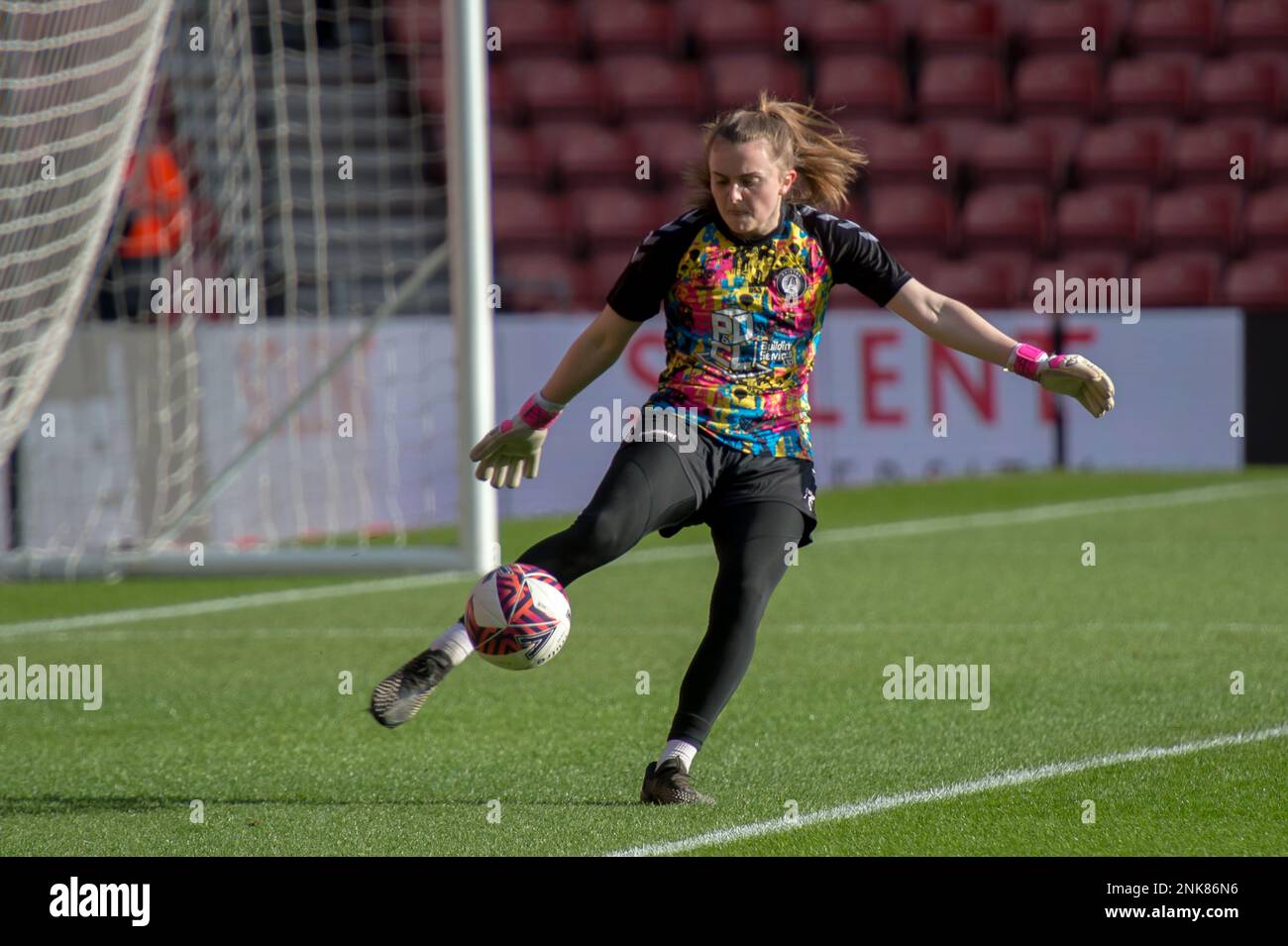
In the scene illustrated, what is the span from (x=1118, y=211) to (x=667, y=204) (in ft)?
13.0

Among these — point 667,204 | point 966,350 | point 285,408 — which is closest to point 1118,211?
point 667,204

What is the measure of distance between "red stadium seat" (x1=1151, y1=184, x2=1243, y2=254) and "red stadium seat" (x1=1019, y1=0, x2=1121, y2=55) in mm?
1835

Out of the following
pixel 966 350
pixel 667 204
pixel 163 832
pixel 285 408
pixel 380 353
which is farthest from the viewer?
pixel 667 204

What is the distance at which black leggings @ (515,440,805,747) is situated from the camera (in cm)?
464

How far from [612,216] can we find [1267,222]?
Answer: 578cm

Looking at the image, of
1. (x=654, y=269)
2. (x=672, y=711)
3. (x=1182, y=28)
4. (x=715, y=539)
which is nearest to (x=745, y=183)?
(x=654, y=269)

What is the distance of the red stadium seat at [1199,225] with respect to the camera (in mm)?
17469

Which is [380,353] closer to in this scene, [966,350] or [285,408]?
[285,408]

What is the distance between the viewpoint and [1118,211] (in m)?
17.4

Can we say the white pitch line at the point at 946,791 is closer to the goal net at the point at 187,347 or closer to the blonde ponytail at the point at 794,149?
the blonde ponytail at the point at 794,149

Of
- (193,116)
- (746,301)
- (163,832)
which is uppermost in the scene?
(193,116)

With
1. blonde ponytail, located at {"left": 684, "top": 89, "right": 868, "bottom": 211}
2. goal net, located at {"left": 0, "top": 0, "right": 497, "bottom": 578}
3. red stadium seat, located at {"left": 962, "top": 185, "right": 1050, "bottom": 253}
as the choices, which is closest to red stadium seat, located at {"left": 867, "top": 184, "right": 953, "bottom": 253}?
red stadium seat, located at {"left": 962, "top": 185, "right": 1050, "bottom": 253}

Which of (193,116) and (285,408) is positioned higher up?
(193,116)

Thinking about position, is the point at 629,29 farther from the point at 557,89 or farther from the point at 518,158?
the point at 518,158
